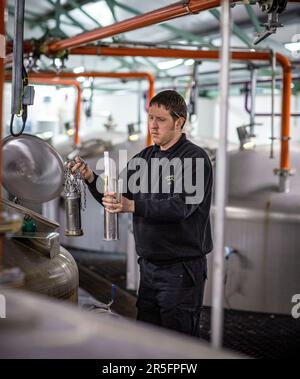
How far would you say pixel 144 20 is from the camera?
3039 millimetres

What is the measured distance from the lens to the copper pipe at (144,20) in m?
2.52

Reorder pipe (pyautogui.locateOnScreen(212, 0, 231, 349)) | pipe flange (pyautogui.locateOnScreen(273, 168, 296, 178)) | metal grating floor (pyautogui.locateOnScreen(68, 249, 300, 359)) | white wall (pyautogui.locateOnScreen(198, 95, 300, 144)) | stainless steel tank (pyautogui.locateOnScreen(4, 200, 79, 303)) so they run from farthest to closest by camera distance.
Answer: white wall (pyautogui.locateOnScreen(198, 95, 300, 144)) < pipe flange (pyautogui.locateOnScreen(273, 168, 296, 178)) < metal grating floor (pyautogui.locateOnScreen(68, 249, 300, 359)) < stainless steel tank (pyautogui.locateOnScreen(4, 200, 79, 303)) < pipe (pyautogui.locateOnScreen(212, 0, 231, 349))

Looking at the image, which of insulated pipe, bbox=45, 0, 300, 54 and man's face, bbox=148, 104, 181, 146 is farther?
insulated pipe, bbox=45, 0, 300, 54

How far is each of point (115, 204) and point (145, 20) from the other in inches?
55.5

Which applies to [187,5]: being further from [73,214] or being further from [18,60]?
[73,214]

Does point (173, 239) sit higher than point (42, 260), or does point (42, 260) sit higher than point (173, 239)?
point (173, 239)

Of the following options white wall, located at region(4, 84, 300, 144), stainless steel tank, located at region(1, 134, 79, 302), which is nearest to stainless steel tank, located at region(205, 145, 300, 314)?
stainless steel tank, located at region(1, 134, 79, 302)

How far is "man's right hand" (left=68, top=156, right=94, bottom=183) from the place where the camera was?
2.31m

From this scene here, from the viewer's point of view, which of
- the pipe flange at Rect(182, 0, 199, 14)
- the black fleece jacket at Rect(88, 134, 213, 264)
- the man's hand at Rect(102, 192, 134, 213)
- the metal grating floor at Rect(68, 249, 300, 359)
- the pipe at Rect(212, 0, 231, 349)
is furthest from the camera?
the metal grating floor at Rect(68, 249, 300, 359)

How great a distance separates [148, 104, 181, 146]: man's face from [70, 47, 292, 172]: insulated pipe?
72.5 inches

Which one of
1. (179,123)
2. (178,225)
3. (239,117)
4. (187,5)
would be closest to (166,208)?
(178,225)

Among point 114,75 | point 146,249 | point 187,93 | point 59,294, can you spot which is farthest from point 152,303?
point 114,75

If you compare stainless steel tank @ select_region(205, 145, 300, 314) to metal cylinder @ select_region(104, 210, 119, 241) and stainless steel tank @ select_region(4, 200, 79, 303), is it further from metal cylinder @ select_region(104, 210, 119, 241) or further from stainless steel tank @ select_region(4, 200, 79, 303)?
metal cylinder @ select_region(104, 210, 119, 241)

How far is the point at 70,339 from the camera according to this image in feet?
3.64
